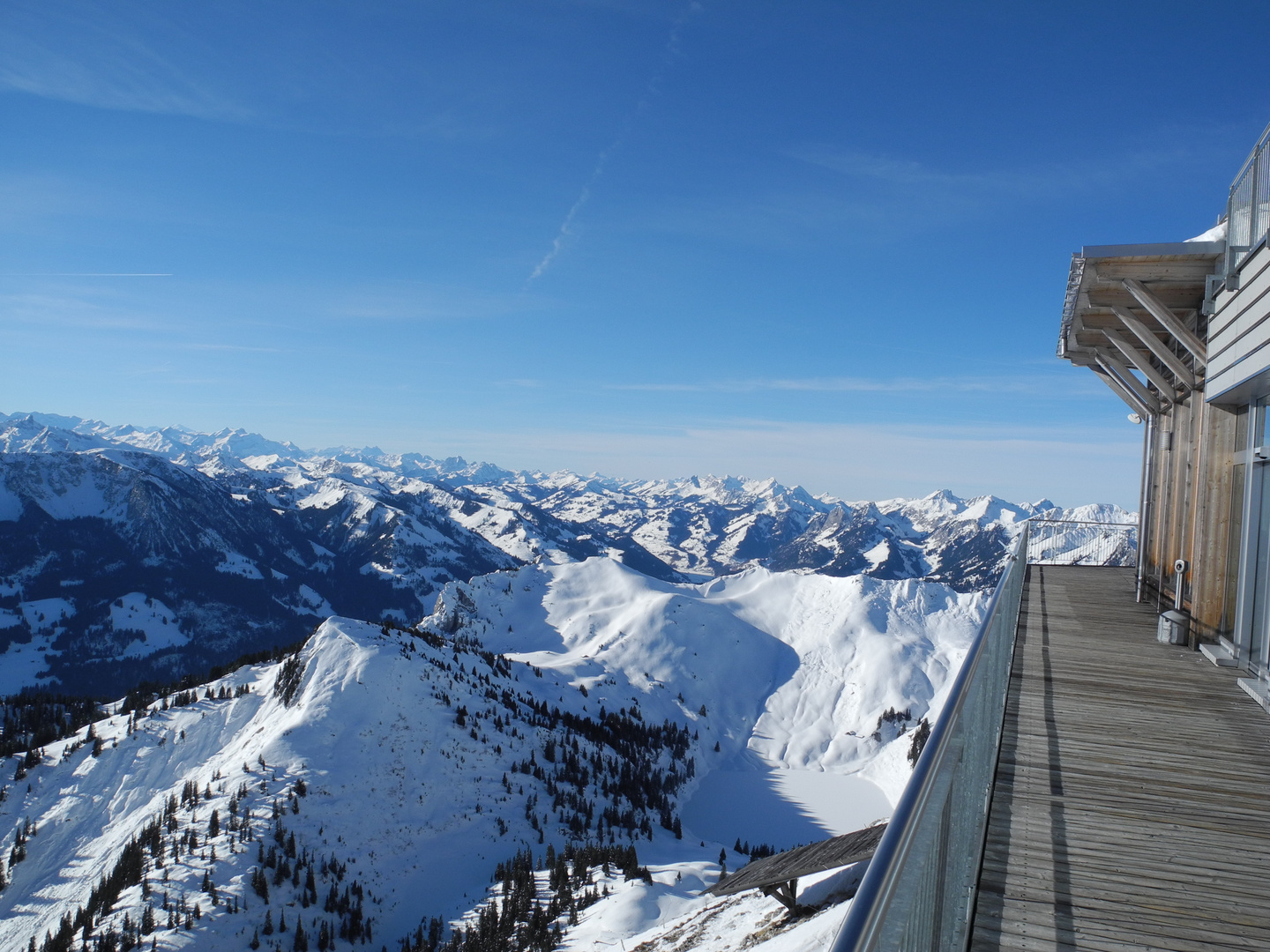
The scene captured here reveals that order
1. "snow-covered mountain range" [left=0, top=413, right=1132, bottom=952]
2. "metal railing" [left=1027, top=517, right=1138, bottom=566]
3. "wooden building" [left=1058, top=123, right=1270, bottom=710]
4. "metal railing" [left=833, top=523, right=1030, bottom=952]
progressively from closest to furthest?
"metal railing" [left=833, top=523, right=1030, bottom=952] → "wooden building" [left=1058, top=123, right=1270, bottom=710] → "metal railing" [left=1027, top=517, right=1138, bottom=566] → "snow-covered mountain range" [left=0, top=413, right=1132, bottom=952]

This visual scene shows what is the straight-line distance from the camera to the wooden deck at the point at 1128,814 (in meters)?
4.82

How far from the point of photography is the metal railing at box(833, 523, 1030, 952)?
7.36ft

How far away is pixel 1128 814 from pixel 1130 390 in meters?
15.8

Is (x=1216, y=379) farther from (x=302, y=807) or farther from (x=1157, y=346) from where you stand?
(x=302, y=807)

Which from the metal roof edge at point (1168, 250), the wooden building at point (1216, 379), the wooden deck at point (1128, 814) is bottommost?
the wooden deck at point (1128, 814)

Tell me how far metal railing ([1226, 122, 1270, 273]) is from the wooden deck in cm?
631

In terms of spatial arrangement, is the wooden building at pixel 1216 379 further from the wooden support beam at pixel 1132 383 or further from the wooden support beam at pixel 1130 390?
the wooden support beam at pixel 1130 390

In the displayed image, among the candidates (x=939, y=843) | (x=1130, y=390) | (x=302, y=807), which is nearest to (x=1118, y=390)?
(x=1130, y=390)

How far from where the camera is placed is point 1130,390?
730 inches

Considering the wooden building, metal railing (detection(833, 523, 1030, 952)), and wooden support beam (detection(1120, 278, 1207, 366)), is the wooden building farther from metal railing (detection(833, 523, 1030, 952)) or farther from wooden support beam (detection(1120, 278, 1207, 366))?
metal railing (detection(833, 523, 1030, 952))

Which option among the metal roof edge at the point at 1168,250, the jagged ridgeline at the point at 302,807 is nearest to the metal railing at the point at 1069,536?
the metal roof edge at the point at 1168,250

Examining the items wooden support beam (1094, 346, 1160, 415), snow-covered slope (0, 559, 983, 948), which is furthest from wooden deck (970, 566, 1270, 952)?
snow-covered slope (0, 559, 983, 948)

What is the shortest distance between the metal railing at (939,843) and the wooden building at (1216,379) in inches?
256

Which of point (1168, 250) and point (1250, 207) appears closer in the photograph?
point (1250, 207)
